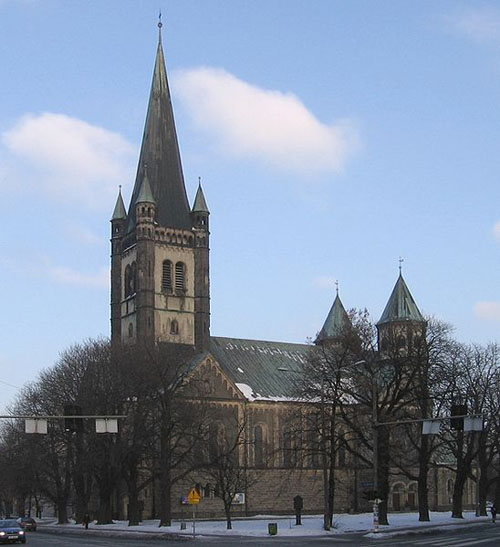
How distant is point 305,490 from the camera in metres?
93.4

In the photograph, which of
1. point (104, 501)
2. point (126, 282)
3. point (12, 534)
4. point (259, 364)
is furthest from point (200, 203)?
point (12, 534)

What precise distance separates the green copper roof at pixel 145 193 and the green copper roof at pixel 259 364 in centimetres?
1636

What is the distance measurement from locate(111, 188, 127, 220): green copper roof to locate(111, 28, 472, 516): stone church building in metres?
0.13

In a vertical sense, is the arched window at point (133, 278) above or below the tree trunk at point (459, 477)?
above

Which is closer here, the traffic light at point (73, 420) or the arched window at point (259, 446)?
the traffic light at point (73, 420)

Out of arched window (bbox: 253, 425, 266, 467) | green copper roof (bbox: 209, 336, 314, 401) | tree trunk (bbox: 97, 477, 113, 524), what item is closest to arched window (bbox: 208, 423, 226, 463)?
arched window (bbox: 253, 425, 266, 467)

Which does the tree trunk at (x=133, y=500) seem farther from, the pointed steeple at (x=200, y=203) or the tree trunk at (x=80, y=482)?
the pointed steeple at (x=200, y=203)

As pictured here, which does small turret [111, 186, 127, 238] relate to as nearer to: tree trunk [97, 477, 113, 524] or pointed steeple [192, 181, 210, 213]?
pointed steeple [192, 181, 210, 213]

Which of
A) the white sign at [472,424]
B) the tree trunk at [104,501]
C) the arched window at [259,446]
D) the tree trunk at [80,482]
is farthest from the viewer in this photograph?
the arched window at [259,446]

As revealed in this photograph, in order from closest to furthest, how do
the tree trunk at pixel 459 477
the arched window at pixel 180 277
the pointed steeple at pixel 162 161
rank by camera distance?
the tree trunk at pixel 459 477 < the arched window at pixel 180 277 < the pointed steeple at pixel 162 161

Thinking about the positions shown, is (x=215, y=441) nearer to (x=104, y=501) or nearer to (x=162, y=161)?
(x=104, y=501)

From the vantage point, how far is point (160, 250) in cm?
9481

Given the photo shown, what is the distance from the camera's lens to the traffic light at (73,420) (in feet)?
113

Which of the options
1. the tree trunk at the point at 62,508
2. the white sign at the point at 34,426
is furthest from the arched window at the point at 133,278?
the white sign at the point at 34,426
